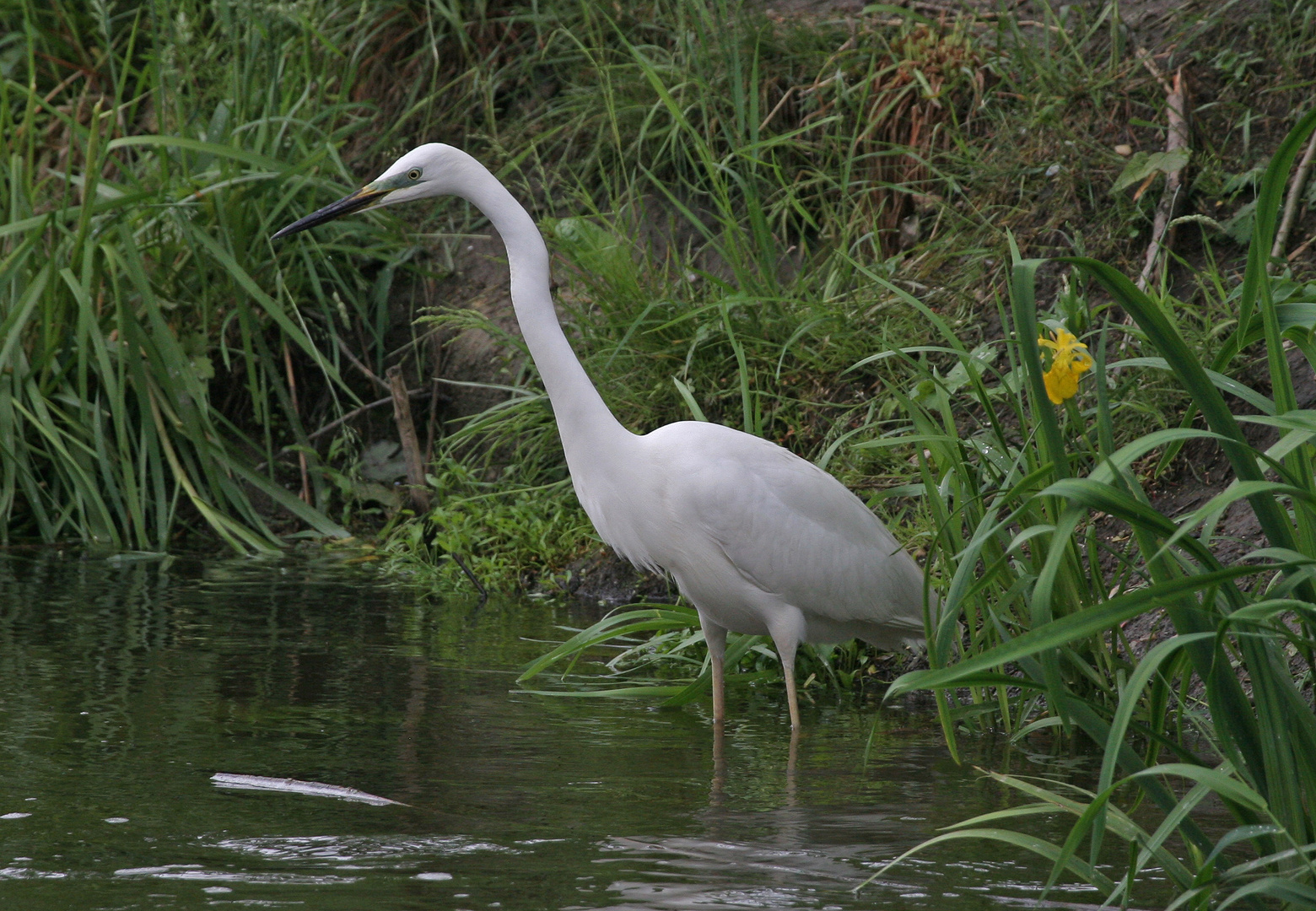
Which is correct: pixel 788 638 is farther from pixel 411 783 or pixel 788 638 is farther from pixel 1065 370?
pixel 1065 370

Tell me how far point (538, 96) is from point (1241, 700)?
6.08m

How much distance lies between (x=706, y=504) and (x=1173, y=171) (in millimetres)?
2489

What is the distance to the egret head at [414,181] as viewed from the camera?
143 inches

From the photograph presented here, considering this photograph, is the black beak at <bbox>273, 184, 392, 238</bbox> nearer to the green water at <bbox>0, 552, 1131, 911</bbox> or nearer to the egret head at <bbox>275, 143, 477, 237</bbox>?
the egret head at <bbox>275, 143, 477, 237</bbox>

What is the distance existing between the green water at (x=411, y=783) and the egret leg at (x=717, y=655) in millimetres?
67

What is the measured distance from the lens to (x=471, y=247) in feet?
23.4

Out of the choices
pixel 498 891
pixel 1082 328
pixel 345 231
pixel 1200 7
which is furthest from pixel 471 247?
pixel 498 891

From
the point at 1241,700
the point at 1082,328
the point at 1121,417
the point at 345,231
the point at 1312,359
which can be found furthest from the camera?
the point at 345,231

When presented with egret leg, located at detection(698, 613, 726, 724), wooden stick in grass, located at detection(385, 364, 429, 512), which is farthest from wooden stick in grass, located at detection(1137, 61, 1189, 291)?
wooden stick in grass, located at detection(385, 364, 429, 512)

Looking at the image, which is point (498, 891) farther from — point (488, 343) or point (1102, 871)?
point (488, 343)

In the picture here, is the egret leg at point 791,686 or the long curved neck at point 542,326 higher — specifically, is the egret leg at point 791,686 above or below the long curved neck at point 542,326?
below

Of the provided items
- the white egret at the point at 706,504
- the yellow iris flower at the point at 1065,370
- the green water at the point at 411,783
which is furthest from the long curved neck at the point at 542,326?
→ the yellow iris flower at the point at 1065,370

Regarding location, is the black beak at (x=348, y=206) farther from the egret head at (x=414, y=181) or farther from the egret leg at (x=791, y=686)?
the egret leg at (x=791, y=686)

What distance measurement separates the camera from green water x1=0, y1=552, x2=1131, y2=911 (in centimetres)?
239
